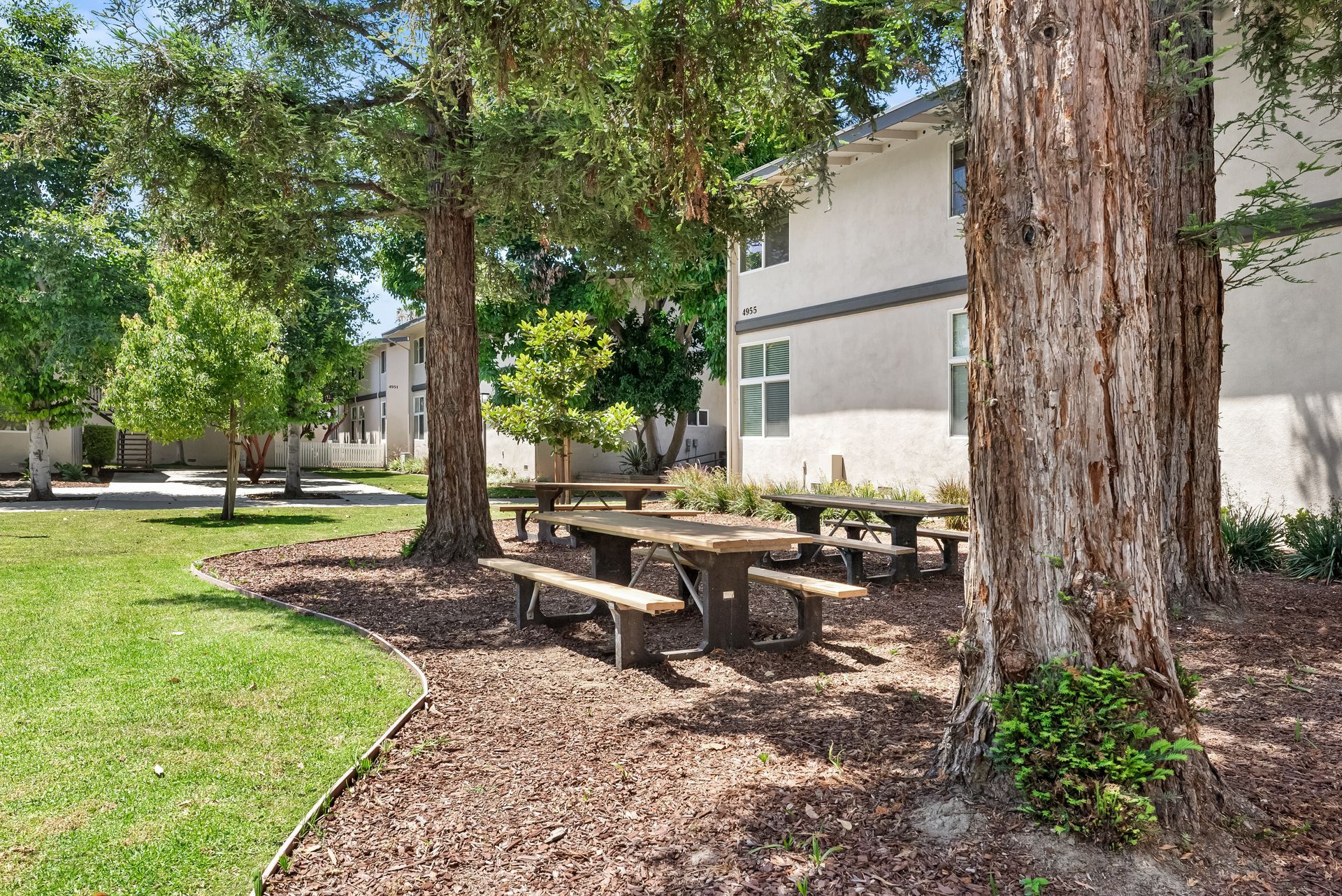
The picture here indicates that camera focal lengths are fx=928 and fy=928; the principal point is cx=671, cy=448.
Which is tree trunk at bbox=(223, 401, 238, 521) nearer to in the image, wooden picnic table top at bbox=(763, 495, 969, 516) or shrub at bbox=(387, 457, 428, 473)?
wooden picnic table top at bbox=(763, 495, 969, 516)

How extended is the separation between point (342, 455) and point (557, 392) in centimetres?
2697

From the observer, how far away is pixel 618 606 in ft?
19.3

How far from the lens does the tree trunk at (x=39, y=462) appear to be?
20.1m

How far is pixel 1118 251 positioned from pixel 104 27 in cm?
960

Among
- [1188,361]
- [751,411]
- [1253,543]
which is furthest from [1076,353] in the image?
[751,411]

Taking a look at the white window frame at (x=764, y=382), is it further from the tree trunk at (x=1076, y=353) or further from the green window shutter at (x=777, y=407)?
the tree trunk at (x=1076, y=353)

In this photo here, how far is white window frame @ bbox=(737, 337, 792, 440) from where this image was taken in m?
17.4

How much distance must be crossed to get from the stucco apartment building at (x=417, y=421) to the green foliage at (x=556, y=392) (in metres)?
6.52

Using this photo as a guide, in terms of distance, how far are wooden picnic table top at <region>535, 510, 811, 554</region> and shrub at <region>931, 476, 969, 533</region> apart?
6140mm

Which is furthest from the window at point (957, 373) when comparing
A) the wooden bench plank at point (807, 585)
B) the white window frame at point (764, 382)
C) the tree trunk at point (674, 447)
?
the tree trunk at point (674, 447)

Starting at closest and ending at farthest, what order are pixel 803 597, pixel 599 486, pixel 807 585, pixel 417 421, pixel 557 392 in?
1. pixel 807 585
2. pixel 803 597
3. pixel 599 486
4. pixel 557 392
5. pixel 417 421

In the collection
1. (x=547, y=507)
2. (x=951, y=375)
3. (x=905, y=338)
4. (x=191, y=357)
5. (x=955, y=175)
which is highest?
(x=955, y=175)

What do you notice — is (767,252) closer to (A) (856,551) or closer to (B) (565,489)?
(B) (565,489)

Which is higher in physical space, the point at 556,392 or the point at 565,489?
the point at 556,392
